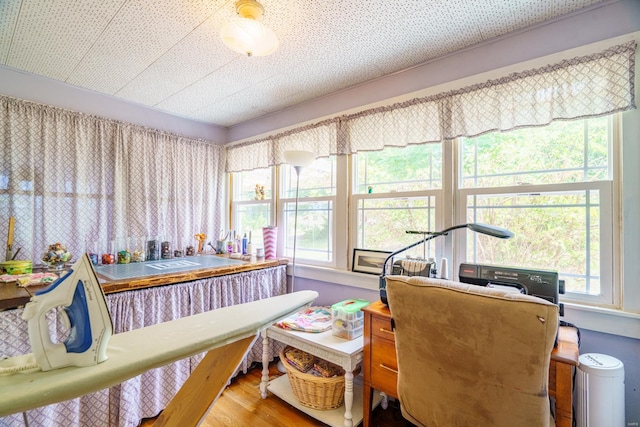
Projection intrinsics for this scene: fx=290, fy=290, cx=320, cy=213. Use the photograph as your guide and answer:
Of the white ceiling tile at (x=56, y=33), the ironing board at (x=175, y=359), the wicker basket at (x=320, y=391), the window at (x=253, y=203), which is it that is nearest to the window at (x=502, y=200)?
the window at (x=253, y=203)

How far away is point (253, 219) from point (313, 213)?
2.82ft

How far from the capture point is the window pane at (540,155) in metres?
1.47

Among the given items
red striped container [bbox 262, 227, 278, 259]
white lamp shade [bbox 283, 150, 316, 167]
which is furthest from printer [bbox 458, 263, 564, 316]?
red striped container [bbox 262, 227, 278, 259]

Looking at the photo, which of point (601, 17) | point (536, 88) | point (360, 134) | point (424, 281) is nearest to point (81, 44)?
point (360, 134)

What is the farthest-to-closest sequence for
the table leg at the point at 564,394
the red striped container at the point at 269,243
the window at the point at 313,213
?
the red striped container at the point at 269,243 < the window at the point at 313,213 < the table leg at the point at 564,394

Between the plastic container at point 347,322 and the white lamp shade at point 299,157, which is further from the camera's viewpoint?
the white lamp shade at point 299,157

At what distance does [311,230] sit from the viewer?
2.64 m

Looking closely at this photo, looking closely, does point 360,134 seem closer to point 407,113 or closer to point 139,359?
point 407,113

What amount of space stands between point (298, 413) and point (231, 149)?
2.57 metres

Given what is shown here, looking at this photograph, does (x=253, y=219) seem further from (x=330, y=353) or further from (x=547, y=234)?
(x=547, y=234)

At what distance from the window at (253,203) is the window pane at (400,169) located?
107 cm

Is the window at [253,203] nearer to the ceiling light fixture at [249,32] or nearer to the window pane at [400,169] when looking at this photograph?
the window pane at [400,169]

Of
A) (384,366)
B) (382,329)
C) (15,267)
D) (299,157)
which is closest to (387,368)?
Answer: (384,366)

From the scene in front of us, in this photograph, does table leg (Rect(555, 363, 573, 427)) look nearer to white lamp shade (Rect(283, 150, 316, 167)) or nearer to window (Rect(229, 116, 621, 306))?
window (Rect(229, 116, 621, 306))
